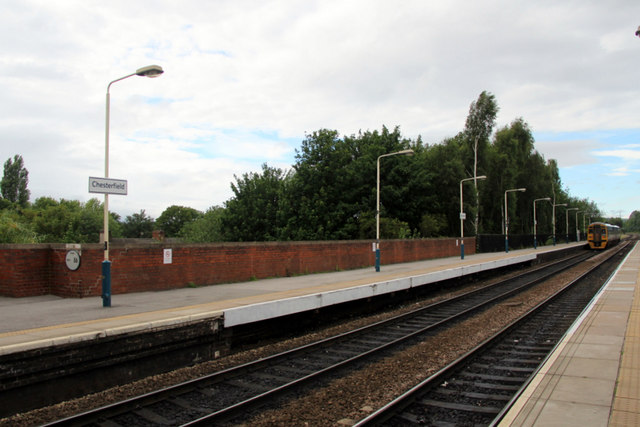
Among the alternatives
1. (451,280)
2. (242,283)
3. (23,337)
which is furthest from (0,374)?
(451,280)

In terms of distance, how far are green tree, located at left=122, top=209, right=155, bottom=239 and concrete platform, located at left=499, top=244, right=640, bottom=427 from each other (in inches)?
4183

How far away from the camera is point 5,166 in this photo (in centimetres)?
8144

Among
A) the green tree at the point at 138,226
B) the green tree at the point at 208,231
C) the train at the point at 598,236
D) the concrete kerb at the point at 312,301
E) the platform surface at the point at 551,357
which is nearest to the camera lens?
the platform surface at the point at 551,357

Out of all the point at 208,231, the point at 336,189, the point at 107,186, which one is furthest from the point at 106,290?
the point at 208,231

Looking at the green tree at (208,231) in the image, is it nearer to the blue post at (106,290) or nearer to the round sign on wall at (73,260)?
the round sign on wall at (73,260)

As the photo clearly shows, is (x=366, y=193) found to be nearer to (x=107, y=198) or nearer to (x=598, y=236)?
(x=107, y=198)

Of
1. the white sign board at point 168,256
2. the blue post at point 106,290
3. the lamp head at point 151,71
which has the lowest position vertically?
the blue post at point 106,290

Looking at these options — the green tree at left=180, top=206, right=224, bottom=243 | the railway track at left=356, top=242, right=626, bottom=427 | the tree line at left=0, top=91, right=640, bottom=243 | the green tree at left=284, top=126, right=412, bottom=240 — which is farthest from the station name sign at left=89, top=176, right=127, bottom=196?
the green tree at left=180, top=206, right=224, bottom=243

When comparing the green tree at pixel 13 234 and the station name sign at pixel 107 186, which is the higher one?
the station name sign at pixel 107 186

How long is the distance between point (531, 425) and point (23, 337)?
6888 mm

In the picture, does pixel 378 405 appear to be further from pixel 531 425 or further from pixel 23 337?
pixel 23 337

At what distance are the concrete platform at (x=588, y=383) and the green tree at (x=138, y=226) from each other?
106 m

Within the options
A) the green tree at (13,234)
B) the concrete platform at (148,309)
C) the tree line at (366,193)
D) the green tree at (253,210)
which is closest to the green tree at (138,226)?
the tree line at (366,193)

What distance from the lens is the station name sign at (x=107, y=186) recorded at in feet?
34.2
